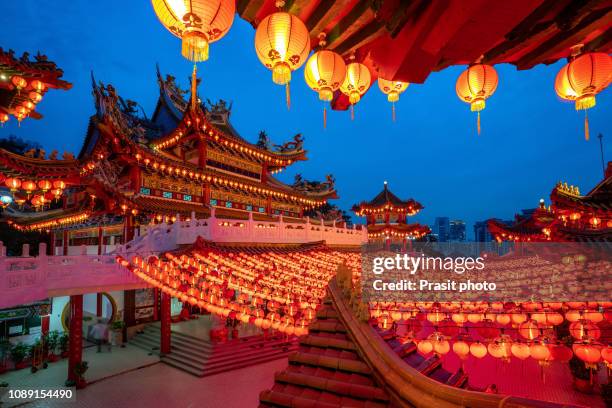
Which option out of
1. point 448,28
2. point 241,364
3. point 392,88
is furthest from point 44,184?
point 448,28

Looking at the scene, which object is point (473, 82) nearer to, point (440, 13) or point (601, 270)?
point (440, 13)

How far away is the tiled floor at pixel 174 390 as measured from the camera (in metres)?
8.79

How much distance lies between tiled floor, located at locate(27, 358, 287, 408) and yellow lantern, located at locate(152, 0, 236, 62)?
8.79 meters

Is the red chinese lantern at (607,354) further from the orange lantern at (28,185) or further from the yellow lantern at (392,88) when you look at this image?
the orange lantern at (28,185)

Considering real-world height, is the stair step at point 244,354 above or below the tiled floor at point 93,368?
above

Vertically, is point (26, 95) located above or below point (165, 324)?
above

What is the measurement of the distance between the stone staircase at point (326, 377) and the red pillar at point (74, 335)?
9.87 m

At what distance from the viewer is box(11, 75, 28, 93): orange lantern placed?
740cm

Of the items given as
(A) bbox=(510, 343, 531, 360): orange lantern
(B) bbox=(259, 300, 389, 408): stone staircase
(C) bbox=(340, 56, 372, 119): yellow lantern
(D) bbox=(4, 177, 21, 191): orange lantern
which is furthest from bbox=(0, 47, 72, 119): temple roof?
(A) bbox=(510, 343, 531, 360): orange lantern

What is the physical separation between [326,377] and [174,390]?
859 cm

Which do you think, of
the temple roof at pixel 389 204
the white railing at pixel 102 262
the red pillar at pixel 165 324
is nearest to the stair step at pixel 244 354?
the red pillar at pixel 165 324

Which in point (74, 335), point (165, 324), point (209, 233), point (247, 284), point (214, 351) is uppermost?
point (209, 233)

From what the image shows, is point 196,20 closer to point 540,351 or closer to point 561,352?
point 540,351

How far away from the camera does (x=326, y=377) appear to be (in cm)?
310
